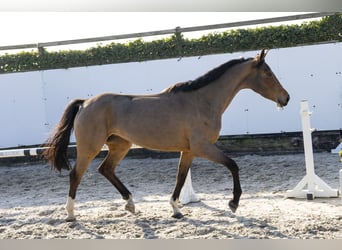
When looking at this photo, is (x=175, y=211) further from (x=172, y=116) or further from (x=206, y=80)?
(x=206, y=80)

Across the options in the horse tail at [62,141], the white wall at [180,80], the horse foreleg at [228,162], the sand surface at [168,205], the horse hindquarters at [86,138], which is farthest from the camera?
the white wall at [180,80]

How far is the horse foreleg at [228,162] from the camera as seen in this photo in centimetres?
292

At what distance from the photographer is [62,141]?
3.29 meters

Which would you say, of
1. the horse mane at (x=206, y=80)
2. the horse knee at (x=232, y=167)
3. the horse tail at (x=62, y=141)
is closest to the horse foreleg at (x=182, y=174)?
the horse knee at (x=232, y=167)

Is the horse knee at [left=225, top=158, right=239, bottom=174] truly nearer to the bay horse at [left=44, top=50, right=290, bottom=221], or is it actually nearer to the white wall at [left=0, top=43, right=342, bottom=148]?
the bay horse at [left=44, top=50, right=290, bottom=221]

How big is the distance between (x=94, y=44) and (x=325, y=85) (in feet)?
8.92

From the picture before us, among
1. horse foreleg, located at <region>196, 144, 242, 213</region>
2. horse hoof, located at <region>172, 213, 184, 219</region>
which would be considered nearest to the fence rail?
horse foreleg, located at <region>196, 144, 242, 213</region>

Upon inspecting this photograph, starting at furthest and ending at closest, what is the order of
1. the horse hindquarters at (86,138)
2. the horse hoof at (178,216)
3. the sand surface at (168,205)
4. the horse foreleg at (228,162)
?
the horse hindquarters at (86,138) < the horse hoof at (178,216) < the horse foreleg at (228,162) < the sand surface at (168,205)

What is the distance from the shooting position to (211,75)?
321cm

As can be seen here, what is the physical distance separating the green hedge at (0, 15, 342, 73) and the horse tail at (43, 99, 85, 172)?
7.33 feet

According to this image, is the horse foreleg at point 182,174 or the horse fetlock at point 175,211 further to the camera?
the horse foreleg at point 182,174

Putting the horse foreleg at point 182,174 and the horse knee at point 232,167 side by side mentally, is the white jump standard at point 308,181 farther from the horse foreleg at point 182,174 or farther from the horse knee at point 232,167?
the horse foreleg at point 182,174

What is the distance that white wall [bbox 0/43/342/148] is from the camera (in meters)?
4.85

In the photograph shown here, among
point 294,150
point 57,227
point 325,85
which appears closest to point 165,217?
point 57,227
